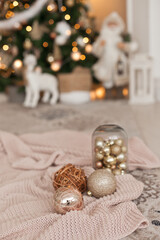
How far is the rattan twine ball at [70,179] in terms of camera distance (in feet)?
3.84

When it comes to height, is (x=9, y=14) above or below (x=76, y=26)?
above

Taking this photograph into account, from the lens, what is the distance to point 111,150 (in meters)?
1.34

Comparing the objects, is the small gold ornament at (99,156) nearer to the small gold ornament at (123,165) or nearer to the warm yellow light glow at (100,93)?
the small gold ornament at (123,165)

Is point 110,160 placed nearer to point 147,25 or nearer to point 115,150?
point 115,150

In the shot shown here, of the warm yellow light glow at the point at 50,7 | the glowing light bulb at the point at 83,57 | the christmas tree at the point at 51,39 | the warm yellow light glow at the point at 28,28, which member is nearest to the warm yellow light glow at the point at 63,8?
the christmas tree at the point at 51,39

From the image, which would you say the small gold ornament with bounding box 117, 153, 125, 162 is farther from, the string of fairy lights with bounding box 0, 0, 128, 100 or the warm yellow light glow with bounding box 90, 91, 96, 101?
the warm yellow light glow with bounding box 90, 91, 96, 101

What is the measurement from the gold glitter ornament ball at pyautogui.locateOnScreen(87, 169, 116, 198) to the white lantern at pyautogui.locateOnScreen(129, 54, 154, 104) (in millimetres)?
2012

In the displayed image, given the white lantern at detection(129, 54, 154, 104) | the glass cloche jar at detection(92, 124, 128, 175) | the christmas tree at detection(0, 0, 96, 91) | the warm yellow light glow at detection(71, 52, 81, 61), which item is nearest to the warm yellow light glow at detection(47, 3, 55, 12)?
the christmas tree at detection(0, 0, 96, 91)

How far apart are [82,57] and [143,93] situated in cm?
72

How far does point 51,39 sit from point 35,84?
20.9 inches

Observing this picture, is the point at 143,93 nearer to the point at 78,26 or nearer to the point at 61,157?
the point at 78,26

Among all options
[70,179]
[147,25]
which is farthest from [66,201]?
[147,25]

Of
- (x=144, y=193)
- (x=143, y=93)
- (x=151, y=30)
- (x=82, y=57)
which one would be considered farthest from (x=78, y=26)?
(x=144, y=193)

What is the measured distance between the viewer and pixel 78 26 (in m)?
3.30
